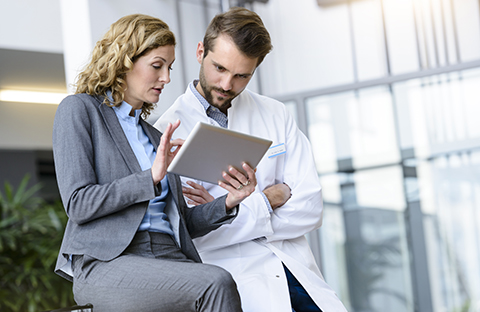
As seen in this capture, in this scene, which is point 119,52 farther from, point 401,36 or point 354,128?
point 401,36

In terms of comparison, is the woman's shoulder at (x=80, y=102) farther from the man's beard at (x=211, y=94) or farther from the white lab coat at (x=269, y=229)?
the man's beard at (x=211, y=94)

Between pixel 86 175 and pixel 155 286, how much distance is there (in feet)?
1.14

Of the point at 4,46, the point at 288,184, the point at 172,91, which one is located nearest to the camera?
the point at 288,184

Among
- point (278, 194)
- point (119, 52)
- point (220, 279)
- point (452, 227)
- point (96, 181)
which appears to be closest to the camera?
point (220, 279)

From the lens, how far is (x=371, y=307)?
4.24 metres

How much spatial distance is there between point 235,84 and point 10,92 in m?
4.42

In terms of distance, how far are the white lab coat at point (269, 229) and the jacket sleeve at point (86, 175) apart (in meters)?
0.60

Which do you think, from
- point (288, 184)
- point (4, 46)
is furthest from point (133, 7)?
point (288, 184)

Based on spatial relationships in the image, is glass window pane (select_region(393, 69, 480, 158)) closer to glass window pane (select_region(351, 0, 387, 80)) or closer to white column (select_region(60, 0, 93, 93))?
glass window pane (select_region(351, 0, 387, 80))

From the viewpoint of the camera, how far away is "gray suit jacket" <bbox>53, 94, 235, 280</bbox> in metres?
1.37

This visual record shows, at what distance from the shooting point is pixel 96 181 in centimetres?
146

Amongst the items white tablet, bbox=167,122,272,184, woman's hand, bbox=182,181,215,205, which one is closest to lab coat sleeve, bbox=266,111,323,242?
woman's hand, bbox=182,181,215,205

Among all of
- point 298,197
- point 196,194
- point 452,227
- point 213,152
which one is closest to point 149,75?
point 213,152

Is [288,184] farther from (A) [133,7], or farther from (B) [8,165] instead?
(B) [8,165]
